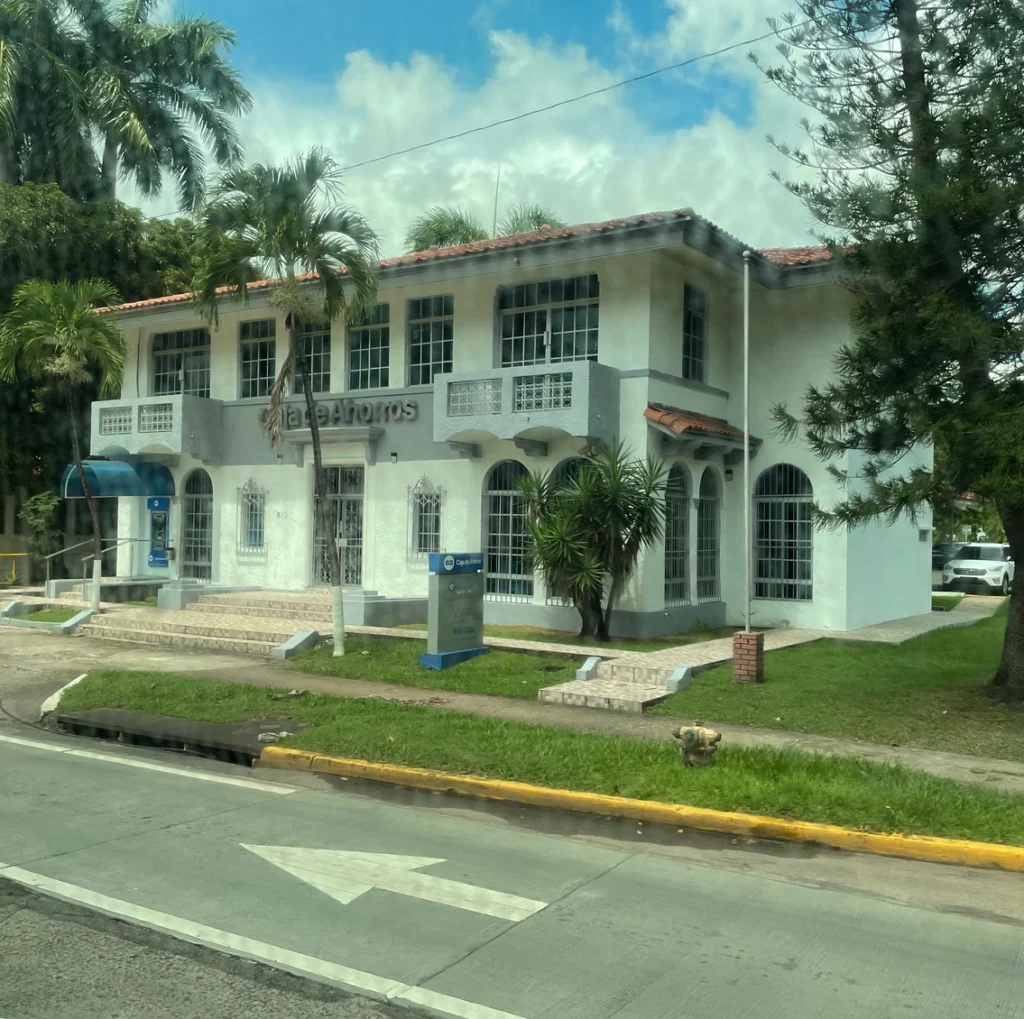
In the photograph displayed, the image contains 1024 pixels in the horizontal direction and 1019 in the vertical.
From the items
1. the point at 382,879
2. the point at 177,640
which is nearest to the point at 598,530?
the point at 177,640

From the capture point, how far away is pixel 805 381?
751 inches

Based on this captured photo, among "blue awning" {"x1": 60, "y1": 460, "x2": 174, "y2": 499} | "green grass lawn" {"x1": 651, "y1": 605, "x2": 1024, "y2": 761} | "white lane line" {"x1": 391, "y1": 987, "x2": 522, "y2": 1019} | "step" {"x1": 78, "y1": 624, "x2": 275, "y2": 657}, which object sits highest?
"blue awning" {"x1": 60, "y1": 460, "x2": 174, "y2": 499}

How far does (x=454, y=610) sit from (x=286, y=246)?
545 centimetres

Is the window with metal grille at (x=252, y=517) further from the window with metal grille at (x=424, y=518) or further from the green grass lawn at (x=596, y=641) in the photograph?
the green grass lawn at (x=596, y=641)

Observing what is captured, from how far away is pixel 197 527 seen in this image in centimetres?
2245

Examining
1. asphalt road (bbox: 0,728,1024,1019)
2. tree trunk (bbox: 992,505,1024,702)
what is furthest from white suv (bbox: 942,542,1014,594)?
asphalt road (bbox: 0,728,1024,1019)

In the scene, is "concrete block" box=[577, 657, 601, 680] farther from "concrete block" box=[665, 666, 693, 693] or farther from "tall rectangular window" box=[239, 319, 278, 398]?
"tall rectangular window" box=[239, 319, 278, 398]

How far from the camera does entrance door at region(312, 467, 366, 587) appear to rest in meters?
20.3

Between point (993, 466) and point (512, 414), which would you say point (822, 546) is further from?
point (993, 466)

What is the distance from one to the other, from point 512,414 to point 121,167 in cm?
2011

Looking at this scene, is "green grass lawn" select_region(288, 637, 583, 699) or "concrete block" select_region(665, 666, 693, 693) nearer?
"concrete block" select_region(665, 666, 693, 693)

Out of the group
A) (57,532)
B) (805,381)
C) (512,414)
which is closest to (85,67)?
(57,532)

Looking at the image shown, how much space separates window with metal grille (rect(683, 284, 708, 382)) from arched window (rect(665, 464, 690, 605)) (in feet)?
6.31

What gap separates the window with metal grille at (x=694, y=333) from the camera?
18.6 m
